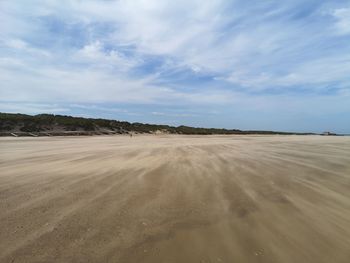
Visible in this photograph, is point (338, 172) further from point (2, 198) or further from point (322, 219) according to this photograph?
point (2, 198)

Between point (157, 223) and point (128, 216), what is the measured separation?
0.47 m

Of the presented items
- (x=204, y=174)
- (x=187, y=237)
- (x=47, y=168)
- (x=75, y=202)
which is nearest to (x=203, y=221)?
(x=187, y=237)

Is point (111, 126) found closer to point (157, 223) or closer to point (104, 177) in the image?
point (104, 177)

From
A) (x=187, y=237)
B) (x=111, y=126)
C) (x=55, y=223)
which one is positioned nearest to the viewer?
(x=187, y=237)

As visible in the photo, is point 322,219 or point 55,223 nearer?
point 55,223

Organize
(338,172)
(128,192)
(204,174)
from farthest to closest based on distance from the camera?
1. (338,172)
2. (204,174)
3. (128,192)

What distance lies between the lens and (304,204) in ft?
15.8

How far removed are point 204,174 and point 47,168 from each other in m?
3.98

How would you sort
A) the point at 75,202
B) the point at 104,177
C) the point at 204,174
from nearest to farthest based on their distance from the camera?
the point at 75,202, the point at 104,177, the point at 204,174

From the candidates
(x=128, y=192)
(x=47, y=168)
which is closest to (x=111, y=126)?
(x=47, y=168)

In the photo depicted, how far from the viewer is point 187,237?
11.5 ft

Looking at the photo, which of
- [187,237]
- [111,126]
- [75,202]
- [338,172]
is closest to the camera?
[187,237]

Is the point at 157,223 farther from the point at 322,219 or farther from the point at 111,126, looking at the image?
the point at 111,126

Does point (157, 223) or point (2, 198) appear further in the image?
point (2, 198)
